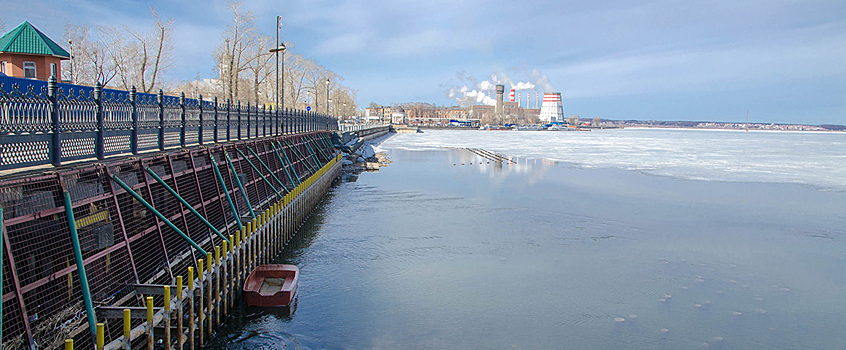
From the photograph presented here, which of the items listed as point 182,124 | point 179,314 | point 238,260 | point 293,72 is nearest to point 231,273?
point 238,260

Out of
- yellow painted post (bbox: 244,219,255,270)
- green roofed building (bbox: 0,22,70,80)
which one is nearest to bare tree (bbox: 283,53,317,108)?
green roofed building (bbox: 0,22,70,80)

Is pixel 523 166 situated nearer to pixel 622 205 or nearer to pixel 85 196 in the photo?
pixel 622 205

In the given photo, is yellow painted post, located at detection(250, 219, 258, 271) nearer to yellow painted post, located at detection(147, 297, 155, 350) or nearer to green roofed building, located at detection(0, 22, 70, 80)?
yellow painted post, located at detection(147, 297, 155, 350)

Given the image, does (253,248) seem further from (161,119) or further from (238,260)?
(161,119)

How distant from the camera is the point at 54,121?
10.3m

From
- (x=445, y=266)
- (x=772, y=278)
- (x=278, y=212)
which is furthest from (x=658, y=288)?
(x=278, y=212)

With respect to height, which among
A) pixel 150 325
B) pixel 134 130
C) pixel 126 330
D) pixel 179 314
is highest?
pixel 134 130

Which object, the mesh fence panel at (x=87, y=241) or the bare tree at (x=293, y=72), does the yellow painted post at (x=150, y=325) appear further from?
the bare tree at (x=293, y=72)

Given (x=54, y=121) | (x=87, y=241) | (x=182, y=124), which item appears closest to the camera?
(x=87, y=241)

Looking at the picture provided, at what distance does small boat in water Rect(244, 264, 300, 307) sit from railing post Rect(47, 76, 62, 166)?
16.3 ft

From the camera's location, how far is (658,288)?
16.5 meters

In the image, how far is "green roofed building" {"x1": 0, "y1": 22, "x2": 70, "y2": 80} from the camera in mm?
36500

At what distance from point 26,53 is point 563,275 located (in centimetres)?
3523

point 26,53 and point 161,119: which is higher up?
point 26,53
